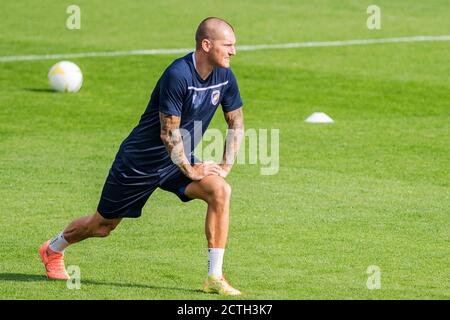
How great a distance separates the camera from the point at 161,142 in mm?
10000

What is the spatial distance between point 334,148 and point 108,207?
7.17 metres

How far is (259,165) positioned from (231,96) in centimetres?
577

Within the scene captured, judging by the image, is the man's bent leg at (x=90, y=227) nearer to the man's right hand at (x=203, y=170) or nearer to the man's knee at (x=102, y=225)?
the man's knee at (x=102, y=225)

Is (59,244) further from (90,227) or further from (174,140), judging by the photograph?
(174,140)

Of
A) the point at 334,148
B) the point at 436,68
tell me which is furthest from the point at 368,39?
the point at 334,148

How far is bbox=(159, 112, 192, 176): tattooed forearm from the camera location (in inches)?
381

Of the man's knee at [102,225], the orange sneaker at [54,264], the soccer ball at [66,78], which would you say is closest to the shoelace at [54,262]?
the orange sneaker at [54,264]

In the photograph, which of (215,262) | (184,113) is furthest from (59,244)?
(184,113)

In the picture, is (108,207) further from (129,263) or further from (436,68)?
(436,68)

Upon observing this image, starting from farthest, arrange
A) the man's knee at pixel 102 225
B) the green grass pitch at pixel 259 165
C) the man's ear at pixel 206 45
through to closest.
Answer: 1. the green grass pitch at pixel 259 165
2. the man's knee at pixel 102 225
3. the man's ear at pixel 206 45

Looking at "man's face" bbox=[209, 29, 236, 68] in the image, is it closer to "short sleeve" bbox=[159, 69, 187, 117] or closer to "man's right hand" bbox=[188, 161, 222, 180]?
"short sleeve" bbox=[159, 69, 187, 117]

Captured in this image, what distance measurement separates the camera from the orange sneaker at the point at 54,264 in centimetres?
1037

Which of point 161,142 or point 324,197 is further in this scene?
point 324,197

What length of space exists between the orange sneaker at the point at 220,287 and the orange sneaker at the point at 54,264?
1370 millimetres
